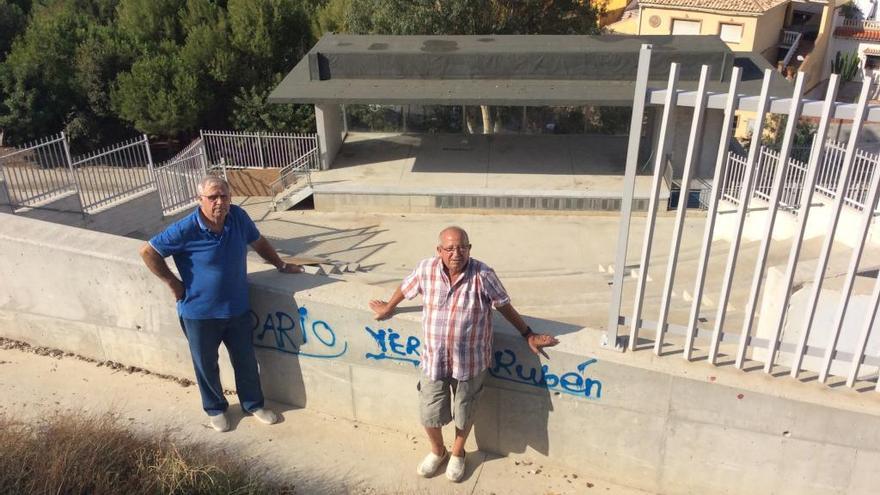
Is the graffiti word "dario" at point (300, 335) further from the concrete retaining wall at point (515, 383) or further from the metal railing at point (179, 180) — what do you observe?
the metal railing at point (179, 180)

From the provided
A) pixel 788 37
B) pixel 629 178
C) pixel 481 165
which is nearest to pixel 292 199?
pixel 481 165

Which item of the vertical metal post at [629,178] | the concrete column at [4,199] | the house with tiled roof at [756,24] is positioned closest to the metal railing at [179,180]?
the concrete column at [4,199]

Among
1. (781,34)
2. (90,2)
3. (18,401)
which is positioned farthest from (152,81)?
(781,34)

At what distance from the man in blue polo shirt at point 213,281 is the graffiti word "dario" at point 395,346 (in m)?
0.81

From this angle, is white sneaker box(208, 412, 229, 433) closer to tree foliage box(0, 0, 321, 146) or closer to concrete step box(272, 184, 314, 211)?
concrete step box(272, 184, 314, 211)

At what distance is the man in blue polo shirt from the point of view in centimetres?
383

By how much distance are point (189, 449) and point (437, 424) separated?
1362mm

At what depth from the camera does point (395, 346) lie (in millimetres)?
4070

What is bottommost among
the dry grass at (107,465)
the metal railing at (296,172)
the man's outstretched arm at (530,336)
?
the metal railing at (296,172)

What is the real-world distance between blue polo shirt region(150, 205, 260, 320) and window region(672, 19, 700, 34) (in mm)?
35554

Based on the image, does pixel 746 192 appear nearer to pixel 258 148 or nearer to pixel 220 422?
pixel 220 422

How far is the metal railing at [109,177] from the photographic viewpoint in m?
11.0

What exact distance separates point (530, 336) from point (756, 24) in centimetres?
3590

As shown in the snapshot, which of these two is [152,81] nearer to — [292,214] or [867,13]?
[292,214]
